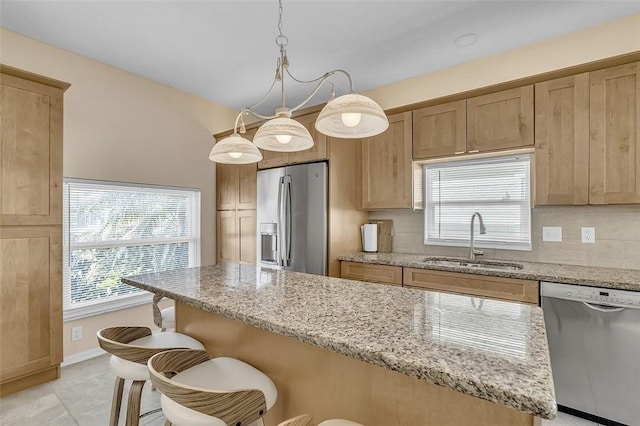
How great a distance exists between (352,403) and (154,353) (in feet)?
2.78

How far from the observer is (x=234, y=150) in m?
1.78

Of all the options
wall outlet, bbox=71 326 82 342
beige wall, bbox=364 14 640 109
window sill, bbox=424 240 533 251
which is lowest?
wall outlet, bbox=71 326 82 342

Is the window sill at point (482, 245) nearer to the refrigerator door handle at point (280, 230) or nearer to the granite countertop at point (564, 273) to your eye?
the granite countertop at point (564, 273)

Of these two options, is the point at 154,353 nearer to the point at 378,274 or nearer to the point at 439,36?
the point at 378,274

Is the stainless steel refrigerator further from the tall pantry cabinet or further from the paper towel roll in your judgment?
the tall pantry cabinet

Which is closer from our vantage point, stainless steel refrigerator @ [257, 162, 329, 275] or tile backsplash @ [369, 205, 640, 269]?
tile backsplash @ [369, 205, 640, 269]

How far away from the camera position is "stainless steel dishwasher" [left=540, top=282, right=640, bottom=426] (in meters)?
1.83

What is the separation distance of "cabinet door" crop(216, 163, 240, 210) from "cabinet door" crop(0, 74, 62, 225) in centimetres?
171

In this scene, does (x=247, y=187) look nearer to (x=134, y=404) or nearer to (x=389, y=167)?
(x=389, y=167)

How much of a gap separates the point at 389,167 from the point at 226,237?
2192mm

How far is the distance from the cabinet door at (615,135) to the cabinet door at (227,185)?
132 inches

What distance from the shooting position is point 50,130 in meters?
2.38

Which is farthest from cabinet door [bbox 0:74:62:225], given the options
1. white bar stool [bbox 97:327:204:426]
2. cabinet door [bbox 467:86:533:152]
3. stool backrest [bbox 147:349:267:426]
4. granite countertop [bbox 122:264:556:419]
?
cabinet door [bbox 467:86:533:152]

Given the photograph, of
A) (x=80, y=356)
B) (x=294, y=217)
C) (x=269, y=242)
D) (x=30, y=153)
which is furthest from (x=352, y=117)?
(x=80, y=356)
